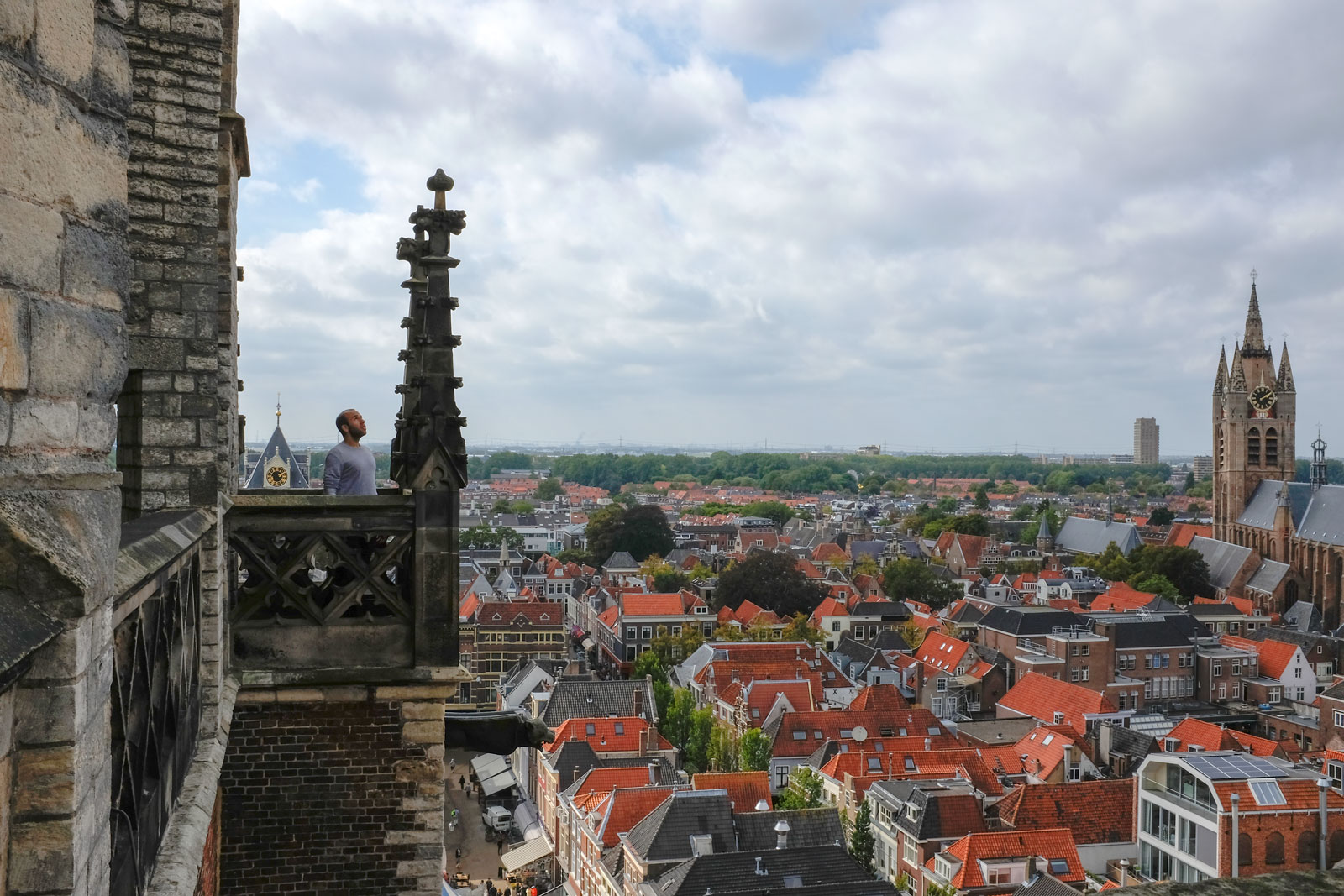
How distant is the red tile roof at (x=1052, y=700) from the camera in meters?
41.2

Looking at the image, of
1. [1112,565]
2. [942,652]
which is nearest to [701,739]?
[942,652]

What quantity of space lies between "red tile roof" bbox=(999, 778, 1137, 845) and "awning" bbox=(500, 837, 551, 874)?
1298 centimetres

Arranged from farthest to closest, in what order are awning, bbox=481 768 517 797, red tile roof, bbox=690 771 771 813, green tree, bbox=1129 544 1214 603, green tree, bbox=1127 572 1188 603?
green tree, bbox=1129 544 1214 603, green tree, bbox=1127 572 1188 603, awning, bbox=481 768 517 797, red tile roof, bbox=690 771 771 813

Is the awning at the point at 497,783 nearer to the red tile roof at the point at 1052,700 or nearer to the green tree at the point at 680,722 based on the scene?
the green tree at the point at 680,722

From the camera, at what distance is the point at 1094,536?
8825 cm

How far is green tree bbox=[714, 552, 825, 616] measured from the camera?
64375mm

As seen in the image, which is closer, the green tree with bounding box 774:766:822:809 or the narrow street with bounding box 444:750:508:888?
the narrow street with bounding box 444:750:508:888

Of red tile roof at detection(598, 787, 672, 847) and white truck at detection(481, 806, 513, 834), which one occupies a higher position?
red tile roof at detection(598, 787, 672, 847)

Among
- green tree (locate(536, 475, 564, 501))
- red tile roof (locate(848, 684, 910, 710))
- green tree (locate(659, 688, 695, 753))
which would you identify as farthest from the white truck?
green tree (locate(536, 475, 564, 501))

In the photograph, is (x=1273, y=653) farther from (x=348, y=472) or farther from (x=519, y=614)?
(x=348, y=472)

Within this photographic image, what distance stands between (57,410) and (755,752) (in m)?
35.2

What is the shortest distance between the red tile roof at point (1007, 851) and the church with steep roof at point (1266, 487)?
4865 centimetres

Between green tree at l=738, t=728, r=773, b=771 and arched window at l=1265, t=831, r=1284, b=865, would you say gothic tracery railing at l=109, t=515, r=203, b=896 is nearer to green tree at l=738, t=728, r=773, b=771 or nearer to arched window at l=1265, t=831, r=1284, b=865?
arched window at l=1265, t=831, r=1284, b=865

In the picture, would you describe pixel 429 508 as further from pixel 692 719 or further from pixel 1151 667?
pixel 1151 667
